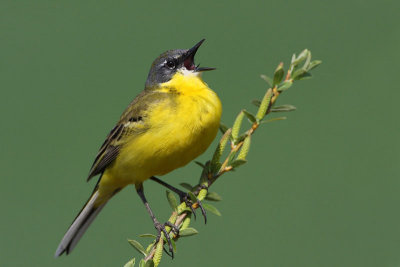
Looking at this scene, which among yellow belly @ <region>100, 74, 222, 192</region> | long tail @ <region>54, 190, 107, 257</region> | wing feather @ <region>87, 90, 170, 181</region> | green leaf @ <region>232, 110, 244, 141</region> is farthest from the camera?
long tail @ <region>54, 190, 107, 257</region>

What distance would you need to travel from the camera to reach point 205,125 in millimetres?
2643

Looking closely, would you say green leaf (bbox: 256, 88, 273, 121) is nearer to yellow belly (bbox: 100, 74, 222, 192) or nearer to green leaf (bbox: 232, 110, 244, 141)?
green leaf (bbox: 232, 110, 244, 141)

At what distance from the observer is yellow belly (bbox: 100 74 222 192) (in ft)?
8.67

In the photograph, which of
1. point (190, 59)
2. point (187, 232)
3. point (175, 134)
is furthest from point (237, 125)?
point (190, 59)

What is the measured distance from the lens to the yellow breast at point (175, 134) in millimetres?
2643

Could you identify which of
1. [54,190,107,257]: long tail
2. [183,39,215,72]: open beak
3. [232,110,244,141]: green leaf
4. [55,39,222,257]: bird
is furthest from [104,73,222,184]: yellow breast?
[232,110,244,141]: green leaf

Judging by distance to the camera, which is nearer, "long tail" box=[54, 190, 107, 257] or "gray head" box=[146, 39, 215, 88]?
"long tail" box=[54, 190, 107, 257]

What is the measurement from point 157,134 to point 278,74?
1257 millimetres

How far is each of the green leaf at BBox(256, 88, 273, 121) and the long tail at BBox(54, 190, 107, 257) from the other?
1.88 meters

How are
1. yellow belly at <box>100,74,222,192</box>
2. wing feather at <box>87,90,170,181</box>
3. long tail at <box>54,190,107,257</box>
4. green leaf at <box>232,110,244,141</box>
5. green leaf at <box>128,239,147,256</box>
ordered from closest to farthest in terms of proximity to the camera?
green leaf at <box>128,239,147,256</box>, green leaf at <box>232,110,244,141</box>, yellow belly at <box>100,74,222,192</box>, wing feather at <box>87,90,170,181</box>, long tail at <box>54,190,107,257</box>

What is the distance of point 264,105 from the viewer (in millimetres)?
1592

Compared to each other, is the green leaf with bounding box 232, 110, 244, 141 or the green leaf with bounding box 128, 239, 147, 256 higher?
the green leaf with bounding box 232, 110, 244, 141

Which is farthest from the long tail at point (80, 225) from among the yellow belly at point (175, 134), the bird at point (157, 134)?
the yellow belly at point (175, 134)

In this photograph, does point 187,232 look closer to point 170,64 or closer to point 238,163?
point 238,163
